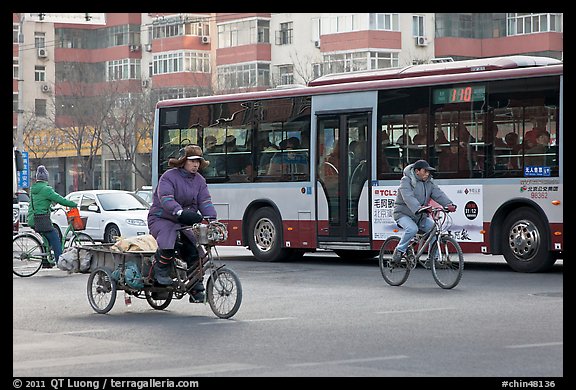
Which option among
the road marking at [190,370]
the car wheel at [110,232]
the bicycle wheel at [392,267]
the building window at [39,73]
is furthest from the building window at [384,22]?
the road marking at [190,370]

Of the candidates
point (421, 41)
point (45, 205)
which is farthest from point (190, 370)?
point (421, 41)

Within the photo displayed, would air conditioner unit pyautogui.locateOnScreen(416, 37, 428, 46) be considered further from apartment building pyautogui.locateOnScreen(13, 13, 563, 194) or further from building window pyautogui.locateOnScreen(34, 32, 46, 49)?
building window pyautogui.locateOnScreen(34, 32, 46, 49)

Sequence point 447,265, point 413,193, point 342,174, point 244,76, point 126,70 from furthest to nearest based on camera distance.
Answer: point 126,70
point 244,76
point 342,174
point 413,193
point 447,265

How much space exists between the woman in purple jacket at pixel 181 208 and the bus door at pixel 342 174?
8529 millimetres

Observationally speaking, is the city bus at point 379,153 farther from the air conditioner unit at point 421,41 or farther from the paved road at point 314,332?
the air conditioner unit at point 421,41

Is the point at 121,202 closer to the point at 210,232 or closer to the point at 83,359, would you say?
the point at 210,232

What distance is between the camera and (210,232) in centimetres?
1420

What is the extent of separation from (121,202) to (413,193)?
49.8ft

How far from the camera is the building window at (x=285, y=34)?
74.2m

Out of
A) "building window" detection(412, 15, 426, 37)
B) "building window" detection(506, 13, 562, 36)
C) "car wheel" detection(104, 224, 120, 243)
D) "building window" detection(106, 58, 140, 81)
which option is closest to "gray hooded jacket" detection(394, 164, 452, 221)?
"car wheel" detection(104, 224, 120, 243)

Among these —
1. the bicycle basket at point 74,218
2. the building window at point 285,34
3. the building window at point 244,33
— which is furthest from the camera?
the building window at point 244,33

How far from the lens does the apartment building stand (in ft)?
226
